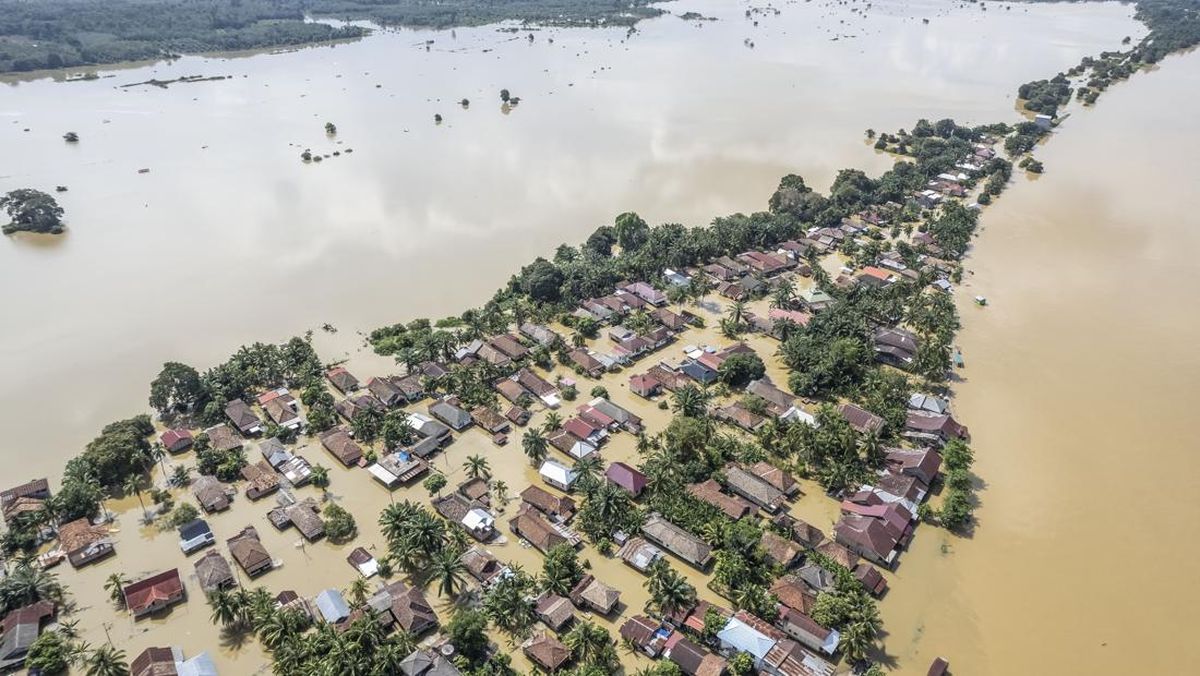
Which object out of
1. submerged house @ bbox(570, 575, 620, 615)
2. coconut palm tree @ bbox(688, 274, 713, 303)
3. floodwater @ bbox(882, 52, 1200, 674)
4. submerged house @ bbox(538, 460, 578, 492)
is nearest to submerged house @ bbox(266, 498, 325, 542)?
submerged house @ bbox(538, 460, 578, 492)

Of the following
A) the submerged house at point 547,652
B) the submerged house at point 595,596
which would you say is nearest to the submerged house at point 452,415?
the submerged house at point 595,596

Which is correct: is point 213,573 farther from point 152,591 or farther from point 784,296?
point 784,296

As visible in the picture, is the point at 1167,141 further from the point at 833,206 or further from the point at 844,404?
the point at 844,404

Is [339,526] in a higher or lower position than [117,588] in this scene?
higher

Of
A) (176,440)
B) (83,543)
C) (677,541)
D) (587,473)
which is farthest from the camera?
(176,440)

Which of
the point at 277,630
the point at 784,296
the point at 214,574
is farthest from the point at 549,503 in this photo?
the point at 784,296

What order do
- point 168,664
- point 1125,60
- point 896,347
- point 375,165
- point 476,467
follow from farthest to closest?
point 1125,60 < point 375,165 < point 896,347 < point 476,467 < point 168,664

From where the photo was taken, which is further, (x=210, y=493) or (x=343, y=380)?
(x=343, y=380)
